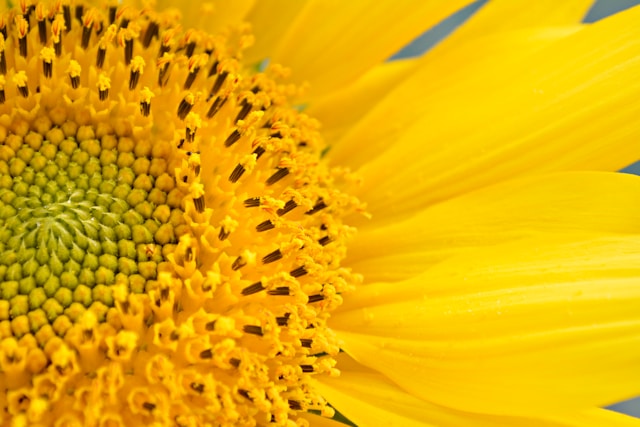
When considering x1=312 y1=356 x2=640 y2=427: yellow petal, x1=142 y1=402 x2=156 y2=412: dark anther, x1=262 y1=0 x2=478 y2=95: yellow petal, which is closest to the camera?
x1=142 y1=402 x2=156 y2=412: dark anther

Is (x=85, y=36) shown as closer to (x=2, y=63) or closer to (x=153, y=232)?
(x=2, y=63)

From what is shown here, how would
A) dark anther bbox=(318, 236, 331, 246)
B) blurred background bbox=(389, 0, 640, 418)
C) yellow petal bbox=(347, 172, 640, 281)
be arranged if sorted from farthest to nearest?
blurred background bbox=(389, 0, 640, 418)
dark anther bbox=(318, 236, 331, 246)
yellow petal bbox=(347, 172, 640, 281)

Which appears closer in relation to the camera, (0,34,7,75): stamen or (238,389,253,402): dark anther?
(238,389,253,402): dark anther

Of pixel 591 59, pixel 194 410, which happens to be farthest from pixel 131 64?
pixel 591 59

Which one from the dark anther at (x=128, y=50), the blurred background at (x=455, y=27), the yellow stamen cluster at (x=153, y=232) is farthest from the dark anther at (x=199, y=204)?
the blurred background at (x=455, y=27)

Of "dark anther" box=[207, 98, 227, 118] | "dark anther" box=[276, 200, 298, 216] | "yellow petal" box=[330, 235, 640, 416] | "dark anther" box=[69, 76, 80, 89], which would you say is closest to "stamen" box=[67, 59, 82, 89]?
"dark anther" box=[69, 76, 80, 89]

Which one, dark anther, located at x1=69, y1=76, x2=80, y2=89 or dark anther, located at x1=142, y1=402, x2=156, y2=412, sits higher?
dark anther, located at x1=69, y1=76, x2=80, y2=89

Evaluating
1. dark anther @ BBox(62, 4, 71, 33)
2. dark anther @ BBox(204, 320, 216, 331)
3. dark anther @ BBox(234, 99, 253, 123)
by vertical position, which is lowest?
dark anther @ BBox(204, 320, 216, 331)

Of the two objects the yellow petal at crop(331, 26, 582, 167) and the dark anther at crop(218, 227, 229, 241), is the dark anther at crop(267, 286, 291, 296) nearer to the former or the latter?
the dark anther at crop(218, 227, 229, 241)

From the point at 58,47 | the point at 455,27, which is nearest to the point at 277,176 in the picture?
the point at 58,47
